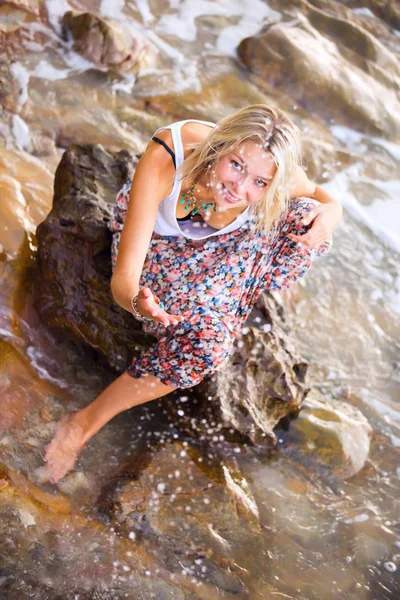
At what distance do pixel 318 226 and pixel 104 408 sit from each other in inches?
49.8

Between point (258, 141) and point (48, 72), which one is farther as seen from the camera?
point (48, 72)

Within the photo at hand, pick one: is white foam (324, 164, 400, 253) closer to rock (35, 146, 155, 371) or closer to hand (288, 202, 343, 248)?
hand (288, 202, 343, 248)

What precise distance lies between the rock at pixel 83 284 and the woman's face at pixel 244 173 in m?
0.83

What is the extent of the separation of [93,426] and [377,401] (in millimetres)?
1861

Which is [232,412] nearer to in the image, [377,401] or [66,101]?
[377,401]

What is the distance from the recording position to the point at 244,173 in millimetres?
2520

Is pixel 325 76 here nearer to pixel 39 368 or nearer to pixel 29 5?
pixel 29 5

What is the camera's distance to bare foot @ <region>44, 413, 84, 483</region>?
8.88 ft

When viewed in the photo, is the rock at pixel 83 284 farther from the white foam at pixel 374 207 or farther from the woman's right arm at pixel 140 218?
the white foam at pixel 374 207

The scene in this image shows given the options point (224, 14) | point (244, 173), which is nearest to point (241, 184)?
point (244, 173)

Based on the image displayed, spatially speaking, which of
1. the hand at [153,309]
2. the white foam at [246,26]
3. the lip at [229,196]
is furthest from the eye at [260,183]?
the white foam at [246,26]

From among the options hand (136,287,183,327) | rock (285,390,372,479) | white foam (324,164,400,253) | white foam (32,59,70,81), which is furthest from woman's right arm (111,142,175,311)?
white foam (324,164,400,253)

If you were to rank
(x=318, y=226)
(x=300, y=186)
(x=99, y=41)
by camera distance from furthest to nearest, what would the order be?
(x=99, y=41)
(x=300, y=186)
(x=318, y=226)

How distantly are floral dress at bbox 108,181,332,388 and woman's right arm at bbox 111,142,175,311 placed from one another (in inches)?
13.5
